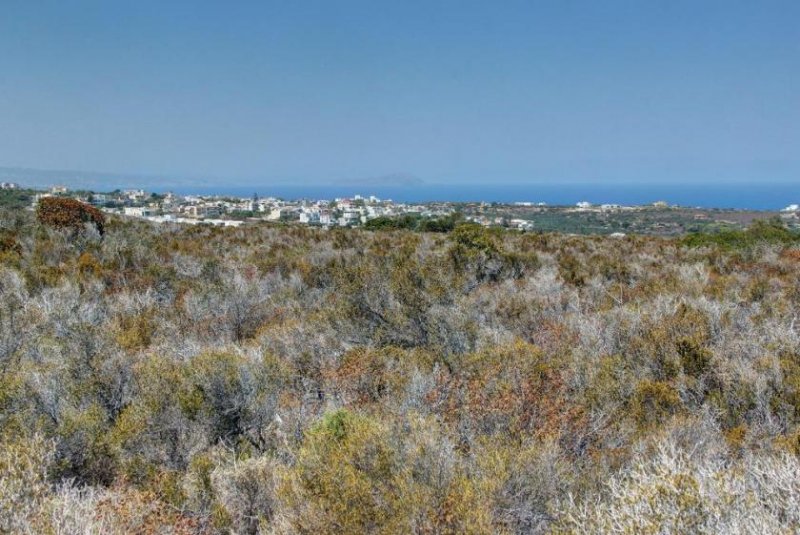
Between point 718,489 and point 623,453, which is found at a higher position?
point 718,489

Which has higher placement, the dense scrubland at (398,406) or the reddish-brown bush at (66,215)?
the reddish-brown bush at (66,215)

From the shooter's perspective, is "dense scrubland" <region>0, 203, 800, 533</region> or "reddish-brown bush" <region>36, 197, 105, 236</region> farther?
"reddish-brown bush" <region>36, 197, 105, 236</region>

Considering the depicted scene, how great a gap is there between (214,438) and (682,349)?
23.5ft

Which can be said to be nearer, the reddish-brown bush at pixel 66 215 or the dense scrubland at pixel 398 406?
the dense scrubland at pixel 398 406

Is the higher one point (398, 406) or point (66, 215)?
point (66, 215)

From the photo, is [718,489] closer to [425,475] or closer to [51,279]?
[425,475]

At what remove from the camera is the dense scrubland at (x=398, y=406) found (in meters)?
3.92

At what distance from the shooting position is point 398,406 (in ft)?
22.2

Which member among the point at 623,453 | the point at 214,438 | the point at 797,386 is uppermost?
the point at 797,386

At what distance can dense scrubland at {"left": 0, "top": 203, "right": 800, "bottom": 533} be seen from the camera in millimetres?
3920

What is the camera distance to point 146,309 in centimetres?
1280

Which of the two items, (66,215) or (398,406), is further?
(66,215)

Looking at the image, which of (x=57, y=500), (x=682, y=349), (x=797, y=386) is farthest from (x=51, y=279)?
(x=797, y=386)

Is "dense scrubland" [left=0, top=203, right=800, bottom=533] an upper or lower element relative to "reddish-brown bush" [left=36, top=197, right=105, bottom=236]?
lower
